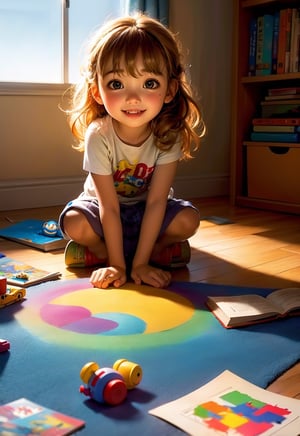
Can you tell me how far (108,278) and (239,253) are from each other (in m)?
0.50

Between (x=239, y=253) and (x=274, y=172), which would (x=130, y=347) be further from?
(x=274, y=172)

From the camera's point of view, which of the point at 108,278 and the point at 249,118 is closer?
the point at 108,278

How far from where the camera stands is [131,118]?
131 centimetres

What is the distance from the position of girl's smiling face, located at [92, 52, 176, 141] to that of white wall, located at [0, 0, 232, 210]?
996 mm

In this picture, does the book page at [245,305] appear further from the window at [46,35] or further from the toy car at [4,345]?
the window at [46,35]

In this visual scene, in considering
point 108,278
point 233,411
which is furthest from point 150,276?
point 233,411

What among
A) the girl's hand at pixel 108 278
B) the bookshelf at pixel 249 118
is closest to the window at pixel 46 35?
the bookshelf at pixel 249 118

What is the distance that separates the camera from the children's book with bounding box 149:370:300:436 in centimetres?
70

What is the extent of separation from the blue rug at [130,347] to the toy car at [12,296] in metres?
0.01

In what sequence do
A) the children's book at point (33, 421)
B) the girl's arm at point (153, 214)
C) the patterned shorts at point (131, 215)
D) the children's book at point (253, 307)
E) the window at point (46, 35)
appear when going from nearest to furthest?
the children's book at point (33, 421) < the children's book at point (253, 307) < the girl's arm at point (153, 214) < the patterned shorts at point (131, 215) < the window at point (46, 35)

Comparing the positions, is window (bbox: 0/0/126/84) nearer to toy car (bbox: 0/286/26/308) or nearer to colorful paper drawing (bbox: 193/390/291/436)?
toy car (bbox: 0/286/26/308)

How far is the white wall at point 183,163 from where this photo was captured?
2.25 metres

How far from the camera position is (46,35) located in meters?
2.29

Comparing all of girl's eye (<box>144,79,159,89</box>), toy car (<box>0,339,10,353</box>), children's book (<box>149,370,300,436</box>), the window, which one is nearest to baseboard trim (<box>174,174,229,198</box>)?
the window
